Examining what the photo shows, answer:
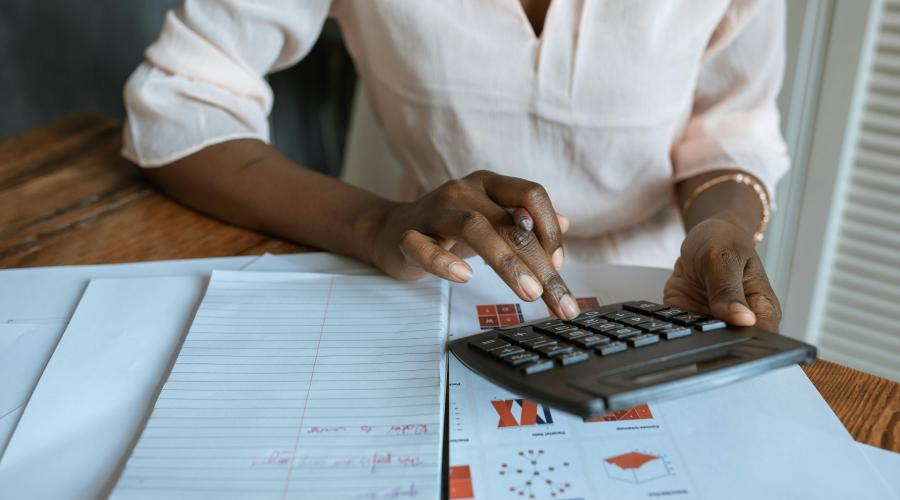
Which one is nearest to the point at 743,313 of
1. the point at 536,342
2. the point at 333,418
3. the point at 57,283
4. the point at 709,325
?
the point at 709,325

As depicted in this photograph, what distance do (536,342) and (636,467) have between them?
0.09m

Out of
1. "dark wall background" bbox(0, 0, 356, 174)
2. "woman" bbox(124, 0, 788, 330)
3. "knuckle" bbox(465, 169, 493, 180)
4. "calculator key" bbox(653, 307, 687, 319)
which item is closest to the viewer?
"calculator key" bbox(653, 307, 687, 319)

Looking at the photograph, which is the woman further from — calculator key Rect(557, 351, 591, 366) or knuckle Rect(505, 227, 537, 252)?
calculator key Rect(557, 351, 591, 366)

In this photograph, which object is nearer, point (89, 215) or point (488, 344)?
point (488, 344)

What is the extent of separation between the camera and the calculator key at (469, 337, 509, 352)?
478mm

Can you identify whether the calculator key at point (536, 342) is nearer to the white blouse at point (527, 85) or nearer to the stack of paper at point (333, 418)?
the stack of paper at point (333, 418)

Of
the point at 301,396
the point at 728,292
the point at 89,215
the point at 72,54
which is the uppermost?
the point at 728,292

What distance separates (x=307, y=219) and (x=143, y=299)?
0.51ft

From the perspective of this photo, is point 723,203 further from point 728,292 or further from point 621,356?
point 621,356

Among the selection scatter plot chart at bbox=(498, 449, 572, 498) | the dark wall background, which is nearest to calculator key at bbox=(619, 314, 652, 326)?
scatter plot chart at bbox=(498, 449, 572, 498)

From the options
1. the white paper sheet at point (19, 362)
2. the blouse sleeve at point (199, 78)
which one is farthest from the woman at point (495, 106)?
the white paper sheet at point (19, 362)

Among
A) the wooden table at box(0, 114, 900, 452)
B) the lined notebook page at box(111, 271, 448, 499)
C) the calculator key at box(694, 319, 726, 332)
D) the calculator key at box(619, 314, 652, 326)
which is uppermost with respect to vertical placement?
the calculator key at box(694, 319, 726, 332)

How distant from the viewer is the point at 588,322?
1.65ft

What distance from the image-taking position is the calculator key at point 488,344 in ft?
1.57
